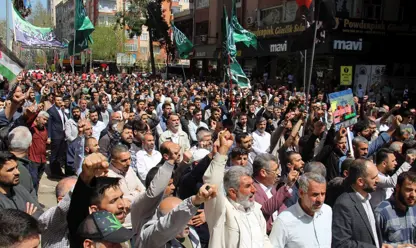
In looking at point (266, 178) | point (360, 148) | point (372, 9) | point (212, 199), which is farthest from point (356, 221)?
point (372, 9)

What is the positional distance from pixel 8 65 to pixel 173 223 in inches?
195

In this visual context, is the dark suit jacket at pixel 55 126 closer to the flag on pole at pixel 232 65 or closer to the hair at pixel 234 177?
the flag on pole at pixel 232 65

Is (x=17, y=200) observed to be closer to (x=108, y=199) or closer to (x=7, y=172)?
(x=7, y=172)

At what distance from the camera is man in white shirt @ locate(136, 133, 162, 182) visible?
5762mm

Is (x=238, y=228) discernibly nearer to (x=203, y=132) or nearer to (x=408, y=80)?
(x=203, y=132)

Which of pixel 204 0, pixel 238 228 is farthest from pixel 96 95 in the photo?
pixel 204 0

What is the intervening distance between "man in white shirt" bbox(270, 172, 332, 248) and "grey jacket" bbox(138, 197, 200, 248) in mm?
1032

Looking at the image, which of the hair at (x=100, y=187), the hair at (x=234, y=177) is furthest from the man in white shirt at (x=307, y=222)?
the hair at (x=100, y=187)

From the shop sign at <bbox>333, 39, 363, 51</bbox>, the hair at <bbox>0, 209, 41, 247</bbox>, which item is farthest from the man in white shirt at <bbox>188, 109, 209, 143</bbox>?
the shop sign at <bbox>333, 39, 363, 51</bbox>

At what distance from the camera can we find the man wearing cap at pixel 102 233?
237cm

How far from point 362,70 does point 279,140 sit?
14060mm

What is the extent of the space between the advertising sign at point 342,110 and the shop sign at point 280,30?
16597mm

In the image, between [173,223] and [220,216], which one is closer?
[173,223]

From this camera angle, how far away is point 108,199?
2.91m
